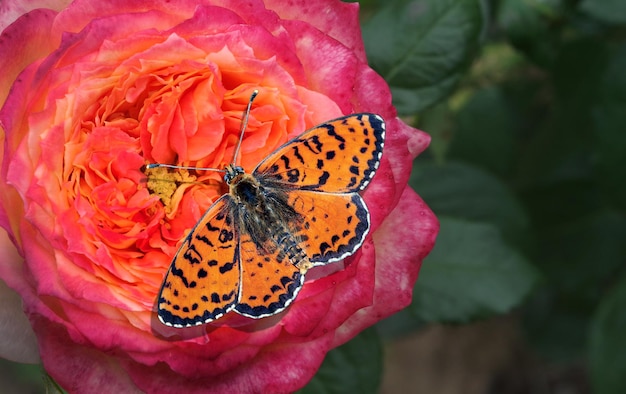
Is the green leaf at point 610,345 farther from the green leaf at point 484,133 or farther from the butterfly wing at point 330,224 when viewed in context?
the butterfly wing at point 330,224

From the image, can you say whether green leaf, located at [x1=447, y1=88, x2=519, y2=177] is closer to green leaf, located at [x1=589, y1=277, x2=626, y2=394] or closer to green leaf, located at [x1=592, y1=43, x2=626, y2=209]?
green leaf, located at [x1=592, y1=43, x2=626, y2=209]

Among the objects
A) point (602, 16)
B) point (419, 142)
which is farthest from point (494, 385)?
point (419, 142)

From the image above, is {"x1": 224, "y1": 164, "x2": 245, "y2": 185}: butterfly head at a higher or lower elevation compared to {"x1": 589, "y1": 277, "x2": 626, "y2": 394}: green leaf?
higher

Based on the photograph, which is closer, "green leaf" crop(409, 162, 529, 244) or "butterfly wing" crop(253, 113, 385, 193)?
"butterfly wing" crop(253, 113, 385, 193)

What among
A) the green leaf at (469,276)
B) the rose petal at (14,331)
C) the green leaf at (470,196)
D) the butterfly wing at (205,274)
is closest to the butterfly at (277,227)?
the butterfly wing at (205,274)

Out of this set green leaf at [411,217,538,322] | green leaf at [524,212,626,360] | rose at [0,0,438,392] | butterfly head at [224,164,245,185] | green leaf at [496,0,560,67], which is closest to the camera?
rose at [0,0,438,392]

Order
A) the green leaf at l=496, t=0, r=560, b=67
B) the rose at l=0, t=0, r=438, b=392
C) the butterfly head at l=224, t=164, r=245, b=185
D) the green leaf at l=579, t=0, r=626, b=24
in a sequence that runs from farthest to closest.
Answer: the green leaf at l=496, t=0, r=560, b=67, the green leaf at l=579, t=0, r=626, b=24, the butterfly head at l=224, t=164, r=245, b=185, the rose at l=0, t=0, r=438, b=392

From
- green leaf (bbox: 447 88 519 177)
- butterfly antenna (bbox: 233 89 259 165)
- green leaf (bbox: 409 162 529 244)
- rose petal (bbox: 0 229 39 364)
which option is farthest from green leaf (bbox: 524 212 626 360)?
rose petal (bbox: 0 229 39 364)
